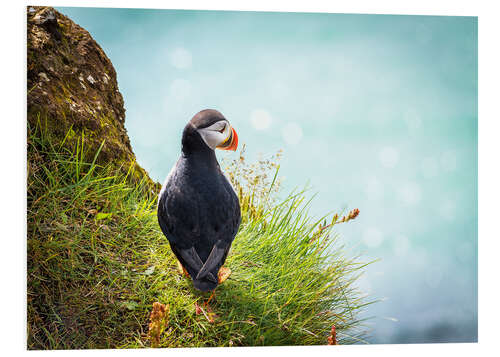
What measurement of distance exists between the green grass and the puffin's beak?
0.27 meters

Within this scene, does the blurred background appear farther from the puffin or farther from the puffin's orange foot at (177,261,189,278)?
the puffin's orange foot at (177,261,189,278)

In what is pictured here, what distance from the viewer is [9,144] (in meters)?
2.44

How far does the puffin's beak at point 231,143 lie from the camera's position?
2.45 m

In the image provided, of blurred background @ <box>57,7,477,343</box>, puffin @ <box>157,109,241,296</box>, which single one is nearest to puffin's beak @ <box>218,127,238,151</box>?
puffin @ <box>157,109,241,296</box>

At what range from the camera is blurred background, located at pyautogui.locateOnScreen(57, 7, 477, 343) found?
8.75ft

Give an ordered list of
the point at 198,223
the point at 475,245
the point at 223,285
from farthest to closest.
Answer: the point at 475,245
the point at 223,285
the point at 198,223

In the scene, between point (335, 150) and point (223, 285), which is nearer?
point (223, 285)

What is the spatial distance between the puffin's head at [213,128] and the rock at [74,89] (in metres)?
0.59

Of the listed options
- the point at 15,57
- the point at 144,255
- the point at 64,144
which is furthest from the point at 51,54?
the point at 144,255

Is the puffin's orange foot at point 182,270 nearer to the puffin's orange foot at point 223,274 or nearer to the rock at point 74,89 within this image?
the puffin's orange foot at point 223,274

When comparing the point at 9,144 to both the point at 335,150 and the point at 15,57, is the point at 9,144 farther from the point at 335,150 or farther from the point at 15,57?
the point at 335,150

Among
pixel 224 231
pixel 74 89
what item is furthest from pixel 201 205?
pixel 74 89

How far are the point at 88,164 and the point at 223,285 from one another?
1.04m

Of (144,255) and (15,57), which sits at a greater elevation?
(15,57)
